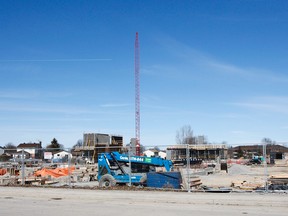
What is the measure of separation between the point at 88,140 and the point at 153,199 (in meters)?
70.2

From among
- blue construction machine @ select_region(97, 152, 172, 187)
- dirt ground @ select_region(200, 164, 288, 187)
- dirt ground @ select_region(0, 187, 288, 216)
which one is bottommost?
dirt ground @ select_region(200, 164, 288, 187)

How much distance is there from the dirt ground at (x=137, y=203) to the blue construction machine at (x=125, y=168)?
11.4 feet

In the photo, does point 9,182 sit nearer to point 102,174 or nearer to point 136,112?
point 102,174

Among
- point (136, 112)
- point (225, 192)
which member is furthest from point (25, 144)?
point (225, 192)

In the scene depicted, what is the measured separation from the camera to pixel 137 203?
13961mm

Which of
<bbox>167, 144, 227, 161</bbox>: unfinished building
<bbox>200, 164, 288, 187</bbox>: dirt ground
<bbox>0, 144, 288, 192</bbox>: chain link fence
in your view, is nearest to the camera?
<bbox>0, 144, 288, 192</bbox>: chain link fence

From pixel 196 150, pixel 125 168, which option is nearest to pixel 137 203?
pixel 125 168

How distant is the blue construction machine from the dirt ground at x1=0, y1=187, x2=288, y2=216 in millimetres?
3463

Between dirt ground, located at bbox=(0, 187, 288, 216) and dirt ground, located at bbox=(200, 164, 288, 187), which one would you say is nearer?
dirt ground, located at bbox=(0, 187, 288, 216)

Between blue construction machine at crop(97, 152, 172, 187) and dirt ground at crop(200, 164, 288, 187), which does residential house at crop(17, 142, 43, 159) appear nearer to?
blue construction machine at crop(97, 152, 172, 187)

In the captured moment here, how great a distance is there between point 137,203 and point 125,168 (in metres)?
8.03

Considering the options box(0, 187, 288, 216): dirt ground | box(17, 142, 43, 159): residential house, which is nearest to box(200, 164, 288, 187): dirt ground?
box(0, 187, 288, 216): dirt ground

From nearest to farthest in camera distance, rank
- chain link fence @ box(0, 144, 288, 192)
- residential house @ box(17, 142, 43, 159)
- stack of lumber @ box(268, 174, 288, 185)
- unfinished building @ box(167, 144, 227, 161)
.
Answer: chain link fence @ box(0, 144, 288, 192) → residential house @ box(17, 142, 43, 159) → stack of lumber @ box(268, 174, 288, 185) → unfinished building @ box(167, 144, 227, 161)

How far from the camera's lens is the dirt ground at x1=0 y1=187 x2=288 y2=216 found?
11.9 m
